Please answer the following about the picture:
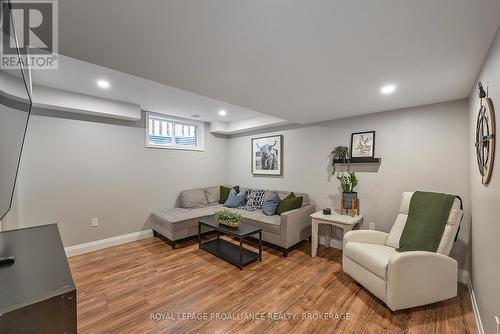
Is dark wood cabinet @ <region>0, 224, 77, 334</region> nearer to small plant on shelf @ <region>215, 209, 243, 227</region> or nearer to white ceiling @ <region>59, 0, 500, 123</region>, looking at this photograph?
white ceiling @ <region>59, 0, 500, 123</region>

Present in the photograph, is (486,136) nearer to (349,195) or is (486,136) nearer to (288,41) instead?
(288,41)

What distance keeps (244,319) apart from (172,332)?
0.61 m

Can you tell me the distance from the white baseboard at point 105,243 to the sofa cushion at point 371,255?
11.0 feet

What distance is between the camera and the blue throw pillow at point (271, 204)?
3.64m

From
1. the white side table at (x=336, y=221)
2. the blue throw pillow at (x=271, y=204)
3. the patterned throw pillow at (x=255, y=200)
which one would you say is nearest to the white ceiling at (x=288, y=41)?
the white side table at (x=336, y=221)

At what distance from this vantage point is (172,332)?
1.72 m

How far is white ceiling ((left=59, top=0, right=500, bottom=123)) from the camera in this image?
3.41 ft

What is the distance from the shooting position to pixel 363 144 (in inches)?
123

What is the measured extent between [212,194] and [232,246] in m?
1.57

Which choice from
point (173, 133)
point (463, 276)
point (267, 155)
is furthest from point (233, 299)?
point (173, 133)

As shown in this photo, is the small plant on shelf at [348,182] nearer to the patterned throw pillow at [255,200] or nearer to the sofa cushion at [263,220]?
the sofa cushion at [263,220]

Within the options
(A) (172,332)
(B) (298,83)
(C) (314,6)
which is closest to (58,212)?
(A) (172,332)

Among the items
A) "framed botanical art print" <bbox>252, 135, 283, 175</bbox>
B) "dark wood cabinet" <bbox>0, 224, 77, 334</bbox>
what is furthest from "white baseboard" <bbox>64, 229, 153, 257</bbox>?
"framed botanical art print" <bbox>252, 135, 283, 175</bbox>

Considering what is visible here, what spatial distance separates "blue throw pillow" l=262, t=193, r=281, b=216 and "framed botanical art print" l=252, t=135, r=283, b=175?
25.2 inches
